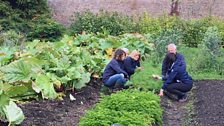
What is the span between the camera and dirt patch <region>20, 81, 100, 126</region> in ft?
26.8

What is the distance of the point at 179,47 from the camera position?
16.0 meters

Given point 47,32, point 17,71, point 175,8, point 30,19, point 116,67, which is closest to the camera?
point 17,71

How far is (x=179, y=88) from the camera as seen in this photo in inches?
425

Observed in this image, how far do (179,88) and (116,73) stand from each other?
1.25 metres

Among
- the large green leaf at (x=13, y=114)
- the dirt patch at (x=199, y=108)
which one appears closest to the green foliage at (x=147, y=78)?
the dirt patch at (x=199, y=108)

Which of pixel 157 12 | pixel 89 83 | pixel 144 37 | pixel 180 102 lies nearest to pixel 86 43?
pixel 144 37

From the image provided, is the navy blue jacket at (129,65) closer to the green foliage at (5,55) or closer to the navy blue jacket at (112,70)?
the navy blue jacket at (112,70)

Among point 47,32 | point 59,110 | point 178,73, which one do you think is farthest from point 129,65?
point 47,32

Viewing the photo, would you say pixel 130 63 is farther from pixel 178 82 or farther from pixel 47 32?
pixel 47 32

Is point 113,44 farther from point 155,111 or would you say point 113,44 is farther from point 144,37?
point 155,111

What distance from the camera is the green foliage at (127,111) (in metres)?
7.16

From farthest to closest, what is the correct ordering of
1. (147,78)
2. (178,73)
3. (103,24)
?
(103,24) → (147,78) → (178,73)

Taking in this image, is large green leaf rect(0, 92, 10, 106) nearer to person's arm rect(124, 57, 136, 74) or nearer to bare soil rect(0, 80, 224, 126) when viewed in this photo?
bare soil rect(0, 80, 224, 126)

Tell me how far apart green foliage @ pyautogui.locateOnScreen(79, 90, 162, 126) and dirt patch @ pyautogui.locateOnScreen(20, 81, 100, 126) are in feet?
1.85
